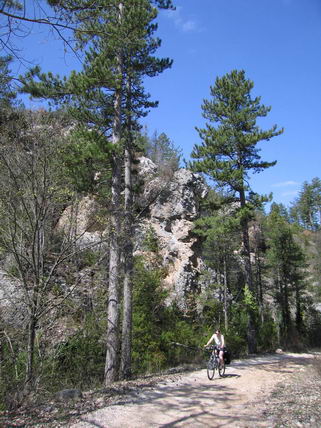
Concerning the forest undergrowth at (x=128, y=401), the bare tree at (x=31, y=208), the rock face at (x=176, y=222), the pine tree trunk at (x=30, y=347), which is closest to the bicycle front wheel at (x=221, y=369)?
the forest undergrowth at (x=128, y=401)

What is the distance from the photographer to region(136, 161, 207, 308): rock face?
21.2 metres

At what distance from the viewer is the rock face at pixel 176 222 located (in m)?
21.2

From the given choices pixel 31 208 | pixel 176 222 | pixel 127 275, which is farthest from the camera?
pixel 176 222

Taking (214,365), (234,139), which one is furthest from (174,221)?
(214,365)

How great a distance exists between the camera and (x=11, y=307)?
8078 mm

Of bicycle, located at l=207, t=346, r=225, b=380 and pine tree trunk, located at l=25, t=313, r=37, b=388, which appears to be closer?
pine tree trunk, located at l=25, t=313, r=37, b=388

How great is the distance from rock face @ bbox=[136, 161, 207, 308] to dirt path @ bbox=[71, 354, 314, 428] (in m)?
9.99

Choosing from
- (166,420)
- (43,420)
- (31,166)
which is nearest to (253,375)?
(166,420)

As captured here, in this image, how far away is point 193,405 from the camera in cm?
734

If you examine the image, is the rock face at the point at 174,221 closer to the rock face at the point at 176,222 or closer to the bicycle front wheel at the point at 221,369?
the rock face at the point at 176,222

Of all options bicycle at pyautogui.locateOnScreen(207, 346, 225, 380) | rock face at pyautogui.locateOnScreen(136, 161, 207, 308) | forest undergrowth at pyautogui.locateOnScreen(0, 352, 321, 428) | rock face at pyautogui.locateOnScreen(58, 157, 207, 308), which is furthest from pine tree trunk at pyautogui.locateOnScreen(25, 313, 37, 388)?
rock face at pyautogui.locateOnScreen(136, 161, 207, 308)

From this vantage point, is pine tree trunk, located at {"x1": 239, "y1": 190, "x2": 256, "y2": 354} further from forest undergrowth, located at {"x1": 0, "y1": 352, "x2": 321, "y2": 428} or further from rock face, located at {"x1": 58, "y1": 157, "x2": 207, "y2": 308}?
forest undergrowth, located at {"x1": 0, "y1": 352, "x2": 321, "y2": 428}

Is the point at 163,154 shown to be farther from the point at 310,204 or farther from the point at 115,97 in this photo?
the point at 310,204

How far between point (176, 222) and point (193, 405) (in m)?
17.6
